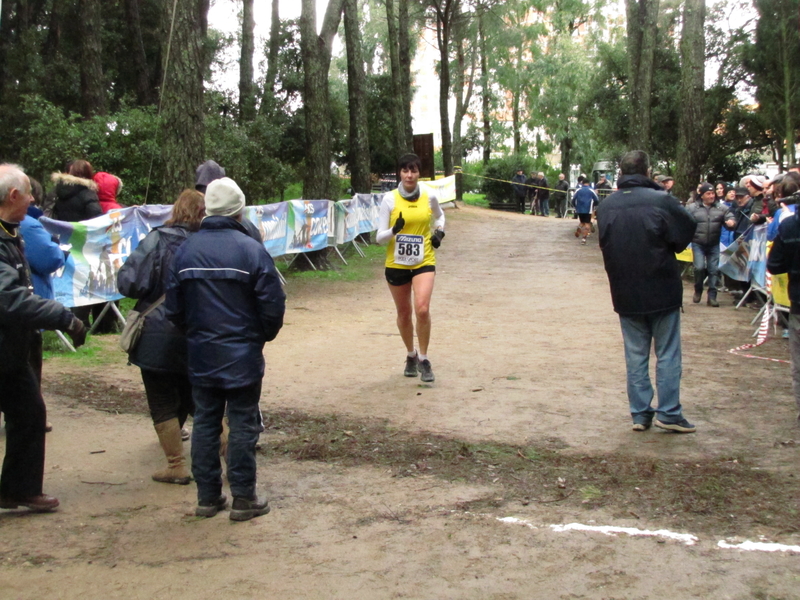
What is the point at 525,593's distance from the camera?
154 inches

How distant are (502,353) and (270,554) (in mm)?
5766

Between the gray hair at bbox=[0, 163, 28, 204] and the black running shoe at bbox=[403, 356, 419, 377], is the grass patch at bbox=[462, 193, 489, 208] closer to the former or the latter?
the black running shoe at bbox=[403, 356, 419, 377]

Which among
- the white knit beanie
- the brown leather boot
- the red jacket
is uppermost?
the red jacket

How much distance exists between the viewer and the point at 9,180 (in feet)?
15.4

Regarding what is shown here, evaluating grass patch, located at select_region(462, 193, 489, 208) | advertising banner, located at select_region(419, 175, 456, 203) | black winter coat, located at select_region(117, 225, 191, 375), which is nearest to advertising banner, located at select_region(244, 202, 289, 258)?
black winter coat, located at select_region(117, 225, 191, 375)

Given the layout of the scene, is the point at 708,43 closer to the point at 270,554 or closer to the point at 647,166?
the point at 647,166

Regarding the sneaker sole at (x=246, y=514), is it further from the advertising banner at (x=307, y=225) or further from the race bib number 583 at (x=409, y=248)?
the advertising banner at (x=307, y=225)

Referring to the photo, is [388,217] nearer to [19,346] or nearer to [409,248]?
[409,248]

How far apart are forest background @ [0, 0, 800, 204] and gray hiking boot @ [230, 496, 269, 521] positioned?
8.08 meters

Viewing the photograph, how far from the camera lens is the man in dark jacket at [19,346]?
14.9 feet

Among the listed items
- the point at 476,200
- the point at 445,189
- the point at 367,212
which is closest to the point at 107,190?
the point at 367,212

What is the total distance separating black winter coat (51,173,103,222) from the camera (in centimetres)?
987

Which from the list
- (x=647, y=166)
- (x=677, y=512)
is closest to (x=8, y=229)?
(x=677, y=512)

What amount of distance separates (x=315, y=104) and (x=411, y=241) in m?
10.7
